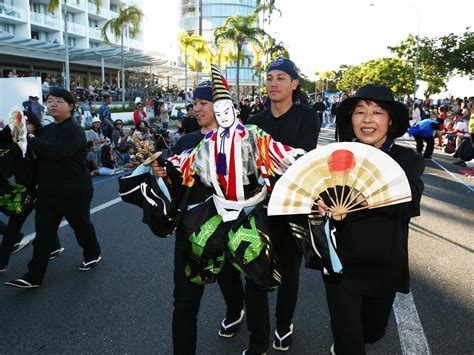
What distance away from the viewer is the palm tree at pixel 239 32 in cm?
3400

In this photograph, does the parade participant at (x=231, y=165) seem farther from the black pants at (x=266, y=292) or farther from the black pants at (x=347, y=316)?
the black pants at (x=347, y=316)

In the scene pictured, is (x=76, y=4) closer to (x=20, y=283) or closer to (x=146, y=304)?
(x=20, y=283)

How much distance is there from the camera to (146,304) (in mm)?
3990

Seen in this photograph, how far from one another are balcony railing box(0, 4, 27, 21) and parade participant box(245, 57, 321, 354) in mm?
44410

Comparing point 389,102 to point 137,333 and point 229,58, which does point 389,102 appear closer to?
point 137,333

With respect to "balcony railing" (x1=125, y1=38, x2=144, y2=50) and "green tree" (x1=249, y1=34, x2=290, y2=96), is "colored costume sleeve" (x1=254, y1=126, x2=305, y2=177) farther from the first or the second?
"balcony railing" (x1=125, y1=38, x2=144, y2=50)

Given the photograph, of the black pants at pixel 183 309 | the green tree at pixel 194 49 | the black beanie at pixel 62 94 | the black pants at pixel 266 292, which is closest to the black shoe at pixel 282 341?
the black pants at pixel 266 292

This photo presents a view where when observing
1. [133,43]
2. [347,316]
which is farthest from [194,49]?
[347,316]

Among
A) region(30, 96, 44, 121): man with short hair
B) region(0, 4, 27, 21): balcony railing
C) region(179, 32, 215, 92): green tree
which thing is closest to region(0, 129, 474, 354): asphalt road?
region(30, 96, 44, 121): man with short hair

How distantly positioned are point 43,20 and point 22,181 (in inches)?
1851

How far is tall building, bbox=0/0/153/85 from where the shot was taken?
3120 cm

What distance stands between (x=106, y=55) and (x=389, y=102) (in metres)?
33.7

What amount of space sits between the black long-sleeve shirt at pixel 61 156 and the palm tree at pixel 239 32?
98.4ft

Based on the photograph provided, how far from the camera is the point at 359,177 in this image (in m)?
2.29
